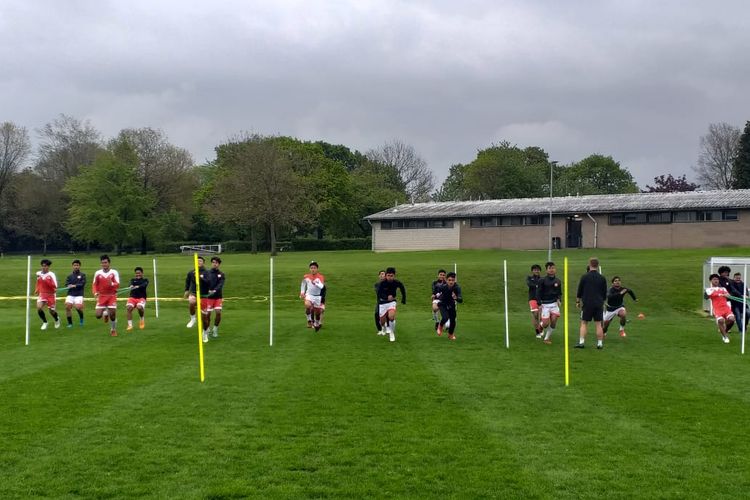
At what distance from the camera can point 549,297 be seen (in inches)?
706

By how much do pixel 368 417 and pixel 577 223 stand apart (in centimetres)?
5606

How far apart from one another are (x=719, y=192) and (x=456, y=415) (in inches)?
2314

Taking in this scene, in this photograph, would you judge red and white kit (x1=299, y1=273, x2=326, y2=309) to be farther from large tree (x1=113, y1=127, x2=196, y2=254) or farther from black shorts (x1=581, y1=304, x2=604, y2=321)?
large tree (x1=113, y1=127, x2=196, y2=254)

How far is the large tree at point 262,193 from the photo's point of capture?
236ft

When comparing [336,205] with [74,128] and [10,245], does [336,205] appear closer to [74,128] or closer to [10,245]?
[74,128]

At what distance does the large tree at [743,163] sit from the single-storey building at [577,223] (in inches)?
721

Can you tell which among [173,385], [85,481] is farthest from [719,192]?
[85,481]

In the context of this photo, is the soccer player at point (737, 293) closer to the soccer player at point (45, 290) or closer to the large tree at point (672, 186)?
the soccer player at point (45, 290)

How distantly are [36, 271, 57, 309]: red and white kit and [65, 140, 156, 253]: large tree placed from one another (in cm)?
6008

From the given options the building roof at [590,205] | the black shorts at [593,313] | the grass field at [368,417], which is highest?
the building roof at [590,205]

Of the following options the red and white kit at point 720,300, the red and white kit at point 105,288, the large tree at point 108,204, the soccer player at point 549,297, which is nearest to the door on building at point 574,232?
the red and white kit at point 720,300

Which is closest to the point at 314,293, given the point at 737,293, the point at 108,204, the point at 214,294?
the point at 214,294

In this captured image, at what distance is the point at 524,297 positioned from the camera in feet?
111

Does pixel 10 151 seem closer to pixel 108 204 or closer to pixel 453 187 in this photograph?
pixel 108 204
